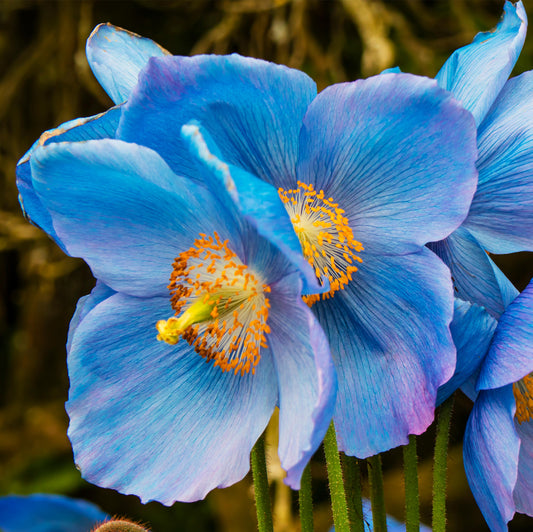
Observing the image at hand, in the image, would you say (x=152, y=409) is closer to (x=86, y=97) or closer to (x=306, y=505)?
(x=306, y=505)

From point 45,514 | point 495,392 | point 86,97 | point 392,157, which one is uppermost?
point 392,157

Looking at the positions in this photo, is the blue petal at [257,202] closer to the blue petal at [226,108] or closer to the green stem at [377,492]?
the blue petal at [226,108]

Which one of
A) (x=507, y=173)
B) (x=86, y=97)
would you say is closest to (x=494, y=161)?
(x=507, y=173)

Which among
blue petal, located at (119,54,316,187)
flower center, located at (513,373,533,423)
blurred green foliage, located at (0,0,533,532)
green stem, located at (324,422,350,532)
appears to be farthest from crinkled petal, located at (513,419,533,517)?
blurred green foliage, located at (0,0,533,532)

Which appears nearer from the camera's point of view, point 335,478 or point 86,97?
point 335,478

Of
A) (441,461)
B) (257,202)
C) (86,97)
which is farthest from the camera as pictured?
(86,97)

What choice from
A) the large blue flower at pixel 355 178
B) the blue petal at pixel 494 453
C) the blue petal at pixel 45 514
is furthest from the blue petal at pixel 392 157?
the blue petal at pixel 45 514
